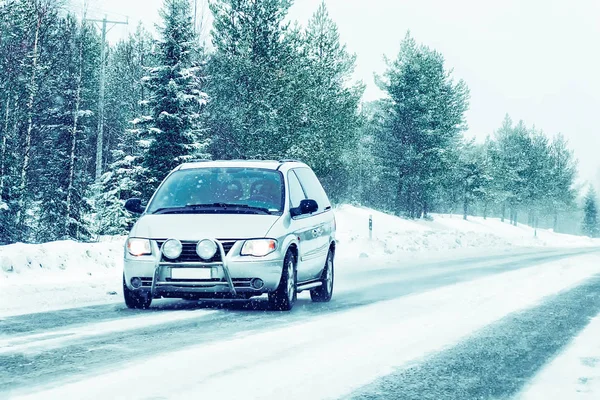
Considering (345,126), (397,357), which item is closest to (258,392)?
(397,357)

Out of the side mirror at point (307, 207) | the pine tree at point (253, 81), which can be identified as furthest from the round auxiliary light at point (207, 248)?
the pine tree at point (253, 81)

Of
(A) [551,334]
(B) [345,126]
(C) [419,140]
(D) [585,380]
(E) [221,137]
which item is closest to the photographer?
(D) [585,380]

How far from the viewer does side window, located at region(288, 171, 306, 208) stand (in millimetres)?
10644

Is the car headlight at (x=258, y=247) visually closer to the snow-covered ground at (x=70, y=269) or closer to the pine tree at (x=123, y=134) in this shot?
the snow-covered ground at (x=70, y=269)

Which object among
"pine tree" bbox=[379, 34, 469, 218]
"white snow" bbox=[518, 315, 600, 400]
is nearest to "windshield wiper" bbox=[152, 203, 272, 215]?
"white snow" bbox=[518, 315, 600, 400]

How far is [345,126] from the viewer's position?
173 ft

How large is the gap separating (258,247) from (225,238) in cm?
40

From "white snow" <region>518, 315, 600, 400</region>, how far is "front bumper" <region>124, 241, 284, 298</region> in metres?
3.34

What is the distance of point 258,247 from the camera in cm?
936

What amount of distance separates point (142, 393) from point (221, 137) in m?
38.1

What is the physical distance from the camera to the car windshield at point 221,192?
400 inches

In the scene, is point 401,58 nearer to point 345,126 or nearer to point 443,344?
point 345,126

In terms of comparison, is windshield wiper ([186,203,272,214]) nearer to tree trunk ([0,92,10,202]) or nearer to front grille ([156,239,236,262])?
front grille ([156,239,236,262])

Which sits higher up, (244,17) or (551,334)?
(244,17)
